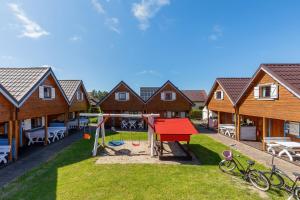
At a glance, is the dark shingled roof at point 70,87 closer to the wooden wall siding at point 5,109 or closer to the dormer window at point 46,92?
the dormer window at point 46,92

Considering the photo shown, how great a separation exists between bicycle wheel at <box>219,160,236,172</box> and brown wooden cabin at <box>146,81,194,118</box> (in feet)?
57.2

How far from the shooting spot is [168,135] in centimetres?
1216

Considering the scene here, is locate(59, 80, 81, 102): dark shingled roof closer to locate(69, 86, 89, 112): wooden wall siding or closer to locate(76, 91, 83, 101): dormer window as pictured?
locate(69, 86, 89, 112): wooden wall siding

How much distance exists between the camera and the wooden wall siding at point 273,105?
1171 centimetres

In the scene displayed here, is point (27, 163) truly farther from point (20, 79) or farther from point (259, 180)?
point (259, 180)

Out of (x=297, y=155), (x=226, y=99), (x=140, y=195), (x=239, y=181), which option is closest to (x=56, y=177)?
(x=140, y=195)

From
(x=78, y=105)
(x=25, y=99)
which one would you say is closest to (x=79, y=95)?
(x=78, y=105)

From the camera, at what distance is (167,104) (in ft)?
92.1

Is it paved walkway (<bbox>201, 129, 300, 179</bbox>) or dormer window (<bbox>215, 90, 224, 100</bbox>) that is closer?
paved walkway (<bbox>201, 129, 300, 179</bbox>)

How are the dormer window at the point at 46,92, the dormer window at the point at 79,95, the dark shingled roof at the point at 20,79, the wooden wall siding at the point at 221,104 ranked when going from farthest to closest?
the dormer window at the point at 79,95
the wooden wall siding at the point at 221,104
the dormer window at the point at 46,92
the dark shingled roof at the point at 20,79

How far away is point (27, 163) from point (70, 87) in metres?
14.4

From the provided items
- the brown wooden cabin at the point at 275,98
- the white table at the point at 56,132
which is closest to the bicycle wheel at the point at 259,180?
the brown wooden cabin at the point at 275,98

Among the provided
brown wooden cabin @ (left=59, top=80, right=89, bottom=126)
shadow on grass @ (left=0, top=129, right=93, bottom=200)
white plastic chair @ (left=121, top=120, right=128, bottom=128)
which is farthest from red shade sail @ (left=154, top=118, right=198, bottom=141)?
white plastic chair @ (left=121, top=120, right=128, bottom=128)

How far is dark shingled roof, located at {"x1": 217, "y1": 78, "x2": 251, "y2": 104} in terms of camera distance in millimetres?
20342
